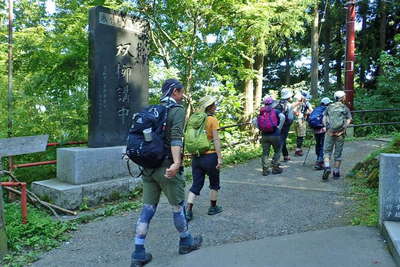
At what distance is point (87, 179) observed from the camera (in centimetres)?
634

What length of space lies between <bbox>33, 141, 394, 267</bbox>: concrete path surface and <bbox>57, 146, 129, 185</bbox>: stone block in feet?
3.38

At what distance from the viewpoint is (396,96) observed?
15977mm

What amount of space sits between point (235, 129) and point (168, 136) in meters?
8.75

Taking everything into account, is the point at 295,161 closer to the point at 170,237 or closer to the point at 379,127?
the point at 170,237

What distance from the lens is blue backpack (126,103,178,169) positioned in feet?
12.0

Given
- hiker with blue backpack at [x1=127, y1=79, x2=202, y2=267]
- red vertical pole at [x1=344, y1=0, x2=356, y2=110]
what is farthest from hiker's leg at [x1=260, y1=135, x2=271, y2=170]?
red vertical pole at [x1=344, y1=0, x2=356, y2=110]

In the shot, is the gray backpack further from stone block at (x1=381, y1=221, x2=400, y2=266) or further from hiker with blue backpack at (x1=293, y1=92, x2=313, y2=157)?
stone block at (x1=381, y1=221, x2=400, y2=266)

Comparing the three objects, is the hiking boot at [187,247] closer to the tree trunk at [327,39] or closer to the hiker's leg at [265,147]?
the hiker's leg at [265,147]

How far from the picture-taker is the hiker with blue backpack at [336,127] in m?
7.15

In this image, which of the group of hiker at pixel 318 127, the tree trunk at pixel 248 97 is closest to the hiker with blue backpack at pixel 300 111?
the group of hiker at pixel 318 127

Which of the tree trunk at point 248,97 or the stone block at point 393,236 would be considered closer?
the stone block at point 393,236

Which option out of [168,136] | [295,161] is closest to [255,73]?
[295,161]

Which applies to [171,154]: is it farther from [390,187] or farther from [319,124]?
[319,124]

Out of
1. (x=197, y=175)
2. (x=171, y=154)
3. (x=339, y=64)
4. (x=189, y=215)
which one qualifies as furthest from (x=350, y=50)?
(x=339, y=64)
